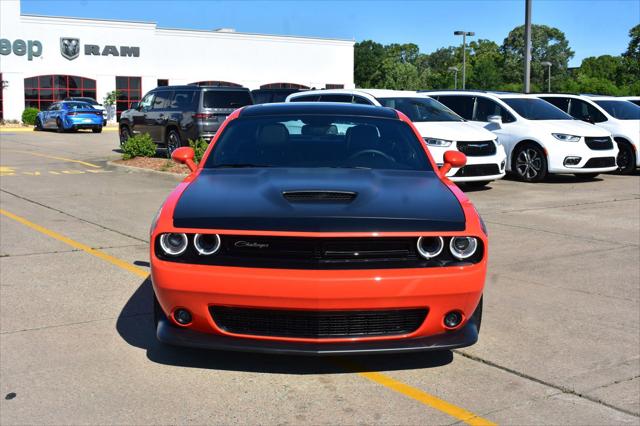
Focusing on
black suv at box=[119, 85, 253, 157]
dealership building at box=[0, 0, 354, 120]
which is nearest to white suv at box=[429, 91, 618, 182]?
black suv at box=[119, 85, 253, 157]

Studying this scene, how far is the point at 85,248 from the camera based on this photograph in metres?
8.28

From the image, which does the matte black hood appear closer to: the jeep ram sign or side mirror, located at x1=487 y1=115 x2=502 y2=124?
side mirror, located at x1=487 y1=115 x2=502 y2=124

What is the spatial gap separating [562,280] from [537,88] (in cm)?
10193

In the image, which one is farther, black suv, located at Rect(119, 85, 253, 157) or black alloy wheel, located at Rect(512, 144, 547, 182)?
black suv, located at Rect(119, 85, 253, 157)

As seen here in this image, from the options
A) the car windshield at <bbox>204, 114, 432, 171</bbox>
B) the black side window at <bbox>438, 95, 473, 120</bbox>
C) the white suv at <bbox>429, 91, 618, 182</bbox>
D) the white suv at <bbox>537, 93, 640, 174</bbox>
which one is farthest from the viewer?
the white suv at <bbox>537, 93, 640, 174</bbox>

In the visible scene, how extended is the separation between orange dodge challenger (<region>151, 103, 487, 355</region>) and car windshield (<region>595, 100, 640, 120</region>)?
14821mm

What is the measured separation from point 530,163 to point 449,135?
8.34ft

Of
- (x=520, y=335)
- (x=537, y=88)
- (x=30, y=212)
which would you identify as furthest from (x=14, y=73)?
(x=537, y=88)

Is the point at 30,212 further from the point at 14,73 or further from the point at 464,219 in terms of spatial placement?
the point at 14,73

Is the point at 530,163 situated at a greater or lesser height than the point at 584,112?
lesser

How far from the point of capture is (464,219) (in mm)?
4402

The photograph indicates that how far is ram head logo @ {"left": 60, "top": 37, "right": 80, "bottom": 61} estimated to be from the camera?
4891 centimetres

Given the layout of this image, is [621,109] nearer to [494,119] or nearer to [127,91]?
[494,119]

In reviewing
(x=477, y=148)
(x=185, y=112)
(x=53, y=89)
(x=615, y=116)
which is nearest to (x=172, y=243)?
(x=477, y=148)
